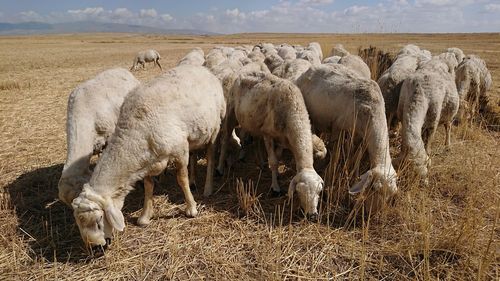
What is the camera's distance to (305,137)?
17.2 ft

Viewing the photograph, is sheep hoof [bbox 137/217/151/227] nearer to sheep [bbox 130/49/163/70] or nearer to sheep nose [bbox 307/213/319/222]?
sheep nose [bbox 307/213/319/222]

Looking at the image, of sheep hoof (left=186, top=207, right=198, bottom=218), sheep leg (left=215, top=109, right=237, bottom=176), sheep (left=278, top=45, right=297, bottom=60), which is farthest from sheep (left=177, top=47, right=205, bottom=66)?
sheep hoof (left=186, top=207, right=198, bottom=218)

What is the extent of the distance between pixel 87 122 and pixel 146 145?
1.37 meters

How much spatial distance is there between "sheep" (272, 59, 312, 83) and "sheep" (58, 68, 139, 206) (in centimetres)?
350

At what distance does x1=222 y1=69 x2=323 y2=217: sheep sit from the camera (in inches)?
192

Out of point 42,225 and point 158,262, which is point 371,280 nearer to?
point 158,262

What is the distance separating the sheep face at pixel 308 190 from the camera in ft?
15.7

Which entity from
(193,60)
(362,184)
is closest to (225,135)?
(362,184)

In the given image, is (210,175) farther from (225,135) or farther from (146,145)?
(146,145)

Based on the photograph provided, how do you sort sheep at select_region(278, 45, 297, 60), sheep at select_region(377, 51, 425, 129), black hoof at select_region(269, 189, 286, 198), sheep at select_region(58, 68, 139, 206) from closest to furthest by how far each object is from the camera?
sheep at select_region(58, 68, 139, 206), black hoof at select_region(269, 189, 286, 198), sheep at select_region(377, 51, 425, 129), sheep at select_region(278, 45, 297, 60)

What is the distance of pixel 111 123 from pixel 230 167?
2417mm

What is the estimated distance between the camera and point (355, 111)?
562 cm

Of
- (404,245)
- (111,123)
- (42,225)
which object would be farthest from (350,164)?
(42,225)

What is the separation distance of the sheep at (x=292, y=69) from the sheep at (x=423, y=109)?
2342mm
